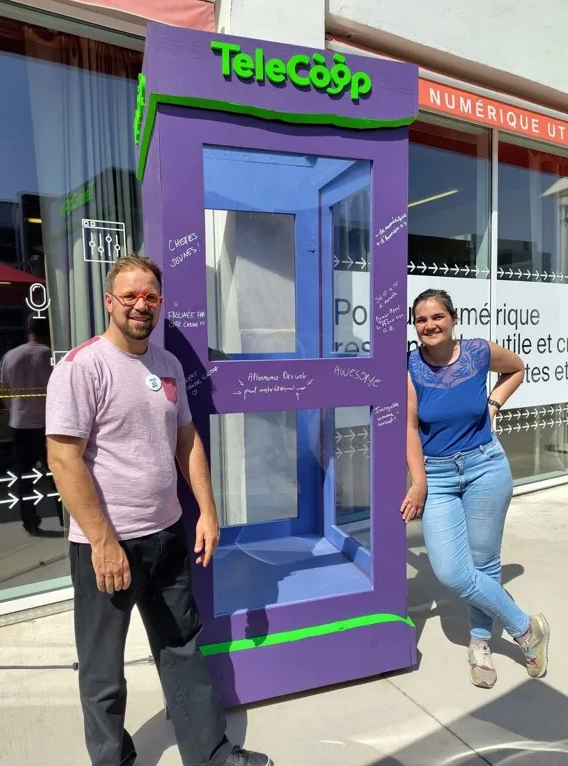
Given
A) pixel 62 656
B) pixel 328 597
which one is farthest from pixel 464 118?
pixel 62 656

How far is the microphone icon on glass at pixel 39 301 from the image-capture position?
11.6 feet

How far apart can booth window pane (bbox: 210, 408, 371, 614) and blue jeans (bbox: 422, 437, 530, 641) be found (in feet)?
1.08

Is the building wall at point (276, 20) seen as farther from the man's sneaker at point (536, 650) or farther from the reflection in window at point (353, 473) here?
the man's sneaker at point (536, 650)

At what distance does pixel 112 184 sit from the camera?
377 cm

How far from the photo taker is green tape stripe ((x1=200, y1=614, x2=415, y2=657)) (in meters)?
2.32

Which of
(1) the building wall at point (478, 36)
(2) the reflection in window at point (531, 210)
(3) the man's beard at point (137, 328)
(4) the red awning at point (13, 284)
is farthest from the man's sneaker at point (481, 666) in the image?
(1) the building wall at point (478, 36)

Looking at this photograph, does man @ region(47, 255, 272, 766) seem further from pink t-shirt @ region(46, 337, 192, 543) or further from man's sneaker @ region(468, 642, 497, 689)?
man's sneaker @ region(468, 642, 497, 689)

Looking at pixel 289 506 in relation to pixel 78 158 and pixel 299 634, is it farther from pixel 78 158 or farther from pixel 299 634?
pixel 78 158

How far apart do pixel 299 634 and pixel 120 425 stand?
4.18 ft

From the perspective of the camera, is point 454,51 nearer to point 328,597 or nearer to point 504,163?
point 504,163

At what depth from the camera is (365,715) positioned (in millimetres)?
2332

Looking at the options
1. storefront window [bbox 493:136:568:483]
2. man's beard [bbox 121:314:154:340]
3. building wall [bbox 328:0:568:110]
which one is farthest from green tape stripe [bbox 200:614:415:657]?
building wall [bbox 328:0:568:110]

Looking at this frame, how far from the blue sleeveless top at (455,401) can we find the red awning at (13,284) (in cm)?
242

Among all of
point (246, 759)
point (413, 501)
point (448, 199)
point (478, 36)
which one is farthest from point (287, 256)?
point (478, 36)
